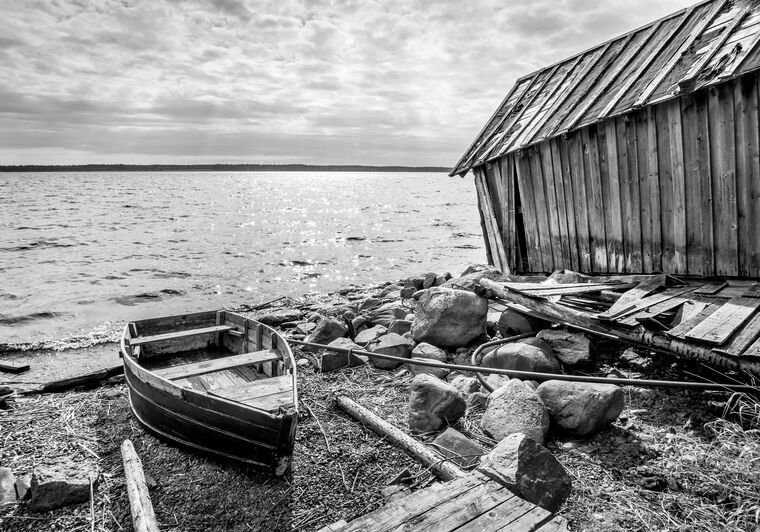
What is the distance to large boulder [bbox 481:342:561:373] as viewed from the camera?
6473 millimetres

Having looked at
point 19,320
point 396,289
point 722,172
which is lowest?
point 396,289

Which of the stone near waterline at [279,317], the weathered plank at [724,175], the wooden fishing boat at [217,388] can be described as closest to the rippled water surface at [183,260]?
the stone near waterline at [279,317]

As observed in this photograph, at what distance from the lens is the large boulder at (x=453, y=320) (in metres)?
8.24

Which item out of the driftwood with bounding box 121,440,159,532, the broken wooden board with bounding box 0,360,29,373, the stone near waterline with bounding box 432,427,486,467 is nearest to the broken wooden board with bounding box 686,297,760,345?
the stone near waterline with bounding box 432,427,486,467

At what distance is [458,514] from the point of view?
3266 mm

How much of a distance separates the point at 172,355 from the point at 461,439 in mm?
5895

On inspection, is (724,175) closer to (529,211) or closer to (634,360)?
(634,360)

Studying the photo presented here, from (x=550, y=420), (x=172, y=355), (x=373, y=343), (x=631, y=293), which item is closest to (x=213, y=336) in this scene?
(x=172, y=355)

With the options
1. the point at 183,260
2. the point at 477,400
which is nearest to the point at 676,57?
the point at 477,400

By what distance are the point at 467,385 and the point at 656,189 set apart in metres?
4.51

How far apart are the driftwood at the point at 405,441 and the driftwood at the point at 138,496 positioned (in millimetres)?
2577

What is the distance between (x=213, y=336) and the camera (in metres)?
9.25

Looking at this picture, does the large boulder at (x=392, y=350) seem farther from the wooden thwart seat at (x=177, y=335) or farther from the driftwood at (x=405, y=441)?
the wooden thwart seat at (x=177, y=335)

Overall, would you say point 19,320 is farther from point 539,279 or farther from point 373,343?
point 539,279
